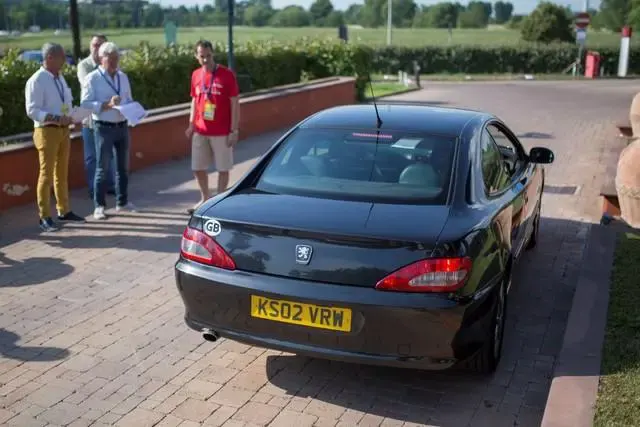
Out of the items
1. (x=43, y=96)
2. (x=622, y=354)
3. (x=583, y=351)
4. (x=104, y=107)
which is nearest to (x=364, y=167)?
(x=583, y=351)

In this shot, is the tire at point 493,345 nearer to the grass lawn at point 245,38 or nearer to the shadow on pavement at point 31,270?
the shadow on pavement at point 31,270

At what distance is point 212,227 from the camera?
4.38 meters

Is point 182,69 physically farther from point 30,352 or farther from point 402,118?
point 30,352

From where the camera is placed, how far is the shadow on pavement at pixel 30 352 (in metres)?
4.98

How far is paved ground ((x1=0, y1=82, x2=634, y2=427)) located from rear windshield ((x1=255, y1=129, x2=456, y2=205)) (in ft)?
3.63

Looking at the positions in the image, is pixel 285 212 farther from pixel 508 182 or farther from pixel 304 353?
pixel 508 182

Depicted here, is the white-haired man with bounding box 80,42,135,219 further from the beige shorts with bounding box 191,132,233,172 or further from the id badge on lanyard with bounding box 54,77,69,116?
the beige shorts with bounding box 191,132,233,172

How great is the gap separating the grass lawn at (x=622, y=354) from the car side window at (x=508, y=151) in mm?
1139

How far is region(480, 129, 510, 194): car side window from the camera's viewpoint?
5.00 meters

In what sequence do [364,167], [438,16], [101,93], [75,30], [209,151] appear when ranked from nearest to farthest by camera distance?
[364,167], [101,93], [209,151], [75,30], [438,16]

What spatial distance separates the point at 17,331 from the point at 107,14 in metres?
56.7

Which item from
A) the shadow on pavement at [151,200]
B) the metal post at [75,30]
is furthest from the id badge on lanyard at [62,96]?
the metal post at [75,30]

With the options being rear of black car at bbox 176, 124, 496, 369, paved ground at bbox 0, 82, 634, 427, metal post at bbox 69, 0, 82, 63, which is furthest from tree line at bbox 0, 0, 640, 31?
rear of black car at bbox 176, 124, 496, 369

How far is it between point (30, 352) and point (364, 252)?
2447 millimetres
